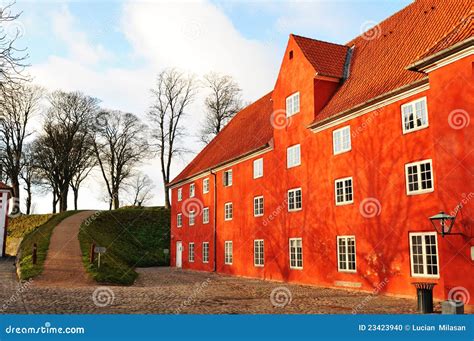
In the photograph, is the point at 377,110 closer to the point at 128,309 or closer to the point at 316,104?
the point at 316,104

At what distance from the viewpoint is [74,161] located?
48.1 metres

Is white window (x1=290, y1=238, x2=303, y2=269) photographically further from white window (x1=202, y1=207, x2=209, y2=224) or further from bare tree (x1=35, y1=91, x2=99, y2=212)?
bare tree (x1=35, y1=91, x2=99, y2=212)

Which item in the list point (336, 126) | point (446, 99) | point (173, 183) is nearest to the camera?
point (446, 99)

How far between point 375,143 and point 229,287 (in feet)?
28.7

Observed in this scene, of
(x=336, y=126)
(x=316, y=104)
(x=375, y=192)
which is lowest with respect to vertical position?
(x=375, y=192)

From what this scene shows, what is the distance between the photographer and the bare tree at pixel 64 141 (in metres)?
47.5

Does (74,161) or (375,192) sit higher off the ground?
(74,161)

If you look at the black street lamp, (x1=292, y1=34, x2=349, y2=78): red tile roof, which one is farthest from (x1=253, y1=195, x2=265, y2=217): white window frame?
the black street lamp

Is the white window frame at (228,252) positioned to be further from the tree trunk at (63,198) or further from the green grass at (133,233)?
the tree trunk at (63,198)

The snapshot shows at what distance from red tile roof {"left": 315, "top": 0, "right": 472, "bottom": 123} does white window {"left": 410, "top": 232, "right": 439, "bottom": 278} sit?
543 cm

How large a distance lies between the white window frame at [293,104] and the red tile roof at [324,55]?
1811 millimetres

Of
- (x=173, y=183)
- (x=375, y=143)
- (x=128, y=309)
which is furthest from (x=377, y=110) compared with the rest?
(x=173, y=183)

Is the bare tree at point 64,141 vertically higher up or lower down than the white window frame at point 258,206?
higher up

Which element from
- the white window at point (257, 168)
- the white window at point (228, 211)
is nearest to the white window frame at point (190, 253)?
the white window at point (228, 211)
